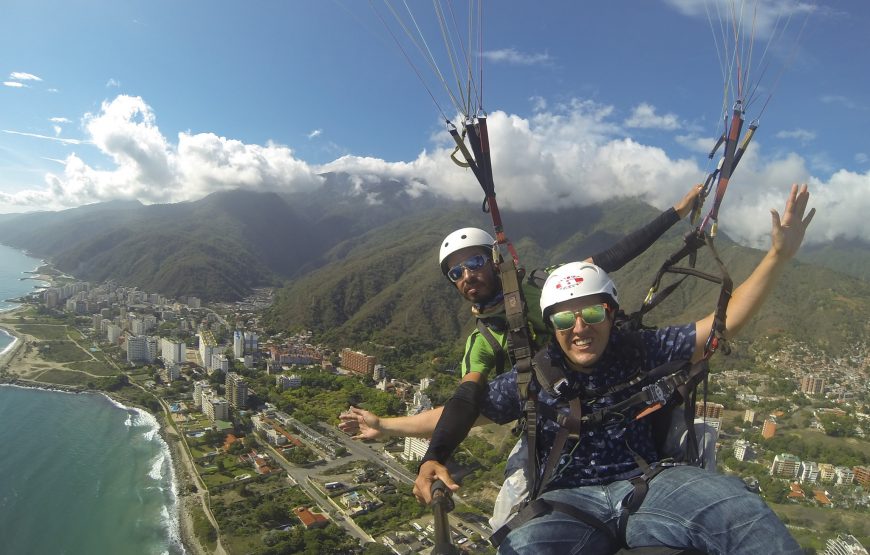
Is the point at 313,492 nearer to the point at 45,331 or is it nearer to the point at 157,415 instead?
the point at 157,415

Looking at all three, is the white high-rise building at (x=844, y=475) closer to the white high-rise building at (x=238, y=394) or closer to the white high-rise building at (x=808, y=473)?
the white high-rise building at (x=808, y=473)

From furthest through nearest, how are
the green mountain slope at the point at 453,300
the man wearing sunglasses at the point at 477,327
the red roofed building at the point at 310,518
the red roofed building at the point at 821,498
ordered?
the green mountain slope at the point at 453,300
the red roofed building at the point at 821,498
the red roofed building at the point at 310,518
the man wearing sunglasses at the point at 477,327

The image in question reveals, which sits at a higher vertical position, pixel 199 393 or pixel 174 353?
pixel 174 353

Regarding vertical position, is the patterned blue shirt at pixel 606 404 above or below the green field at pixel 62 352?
above

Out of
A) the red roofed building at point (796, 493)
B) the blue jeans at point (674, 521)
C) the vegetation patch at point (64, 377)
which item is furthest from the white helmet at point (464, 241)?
the vegetation patch at point (64, 377)

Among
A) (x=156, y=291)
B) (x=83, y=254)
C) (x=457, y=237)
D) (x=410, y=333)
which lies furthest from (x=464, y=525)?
(x=83, y=254)

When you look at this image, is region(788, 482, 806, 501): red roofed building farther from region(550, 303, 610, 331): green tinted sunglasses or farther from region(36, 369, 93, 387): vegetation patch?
region(36, 369, 93, 387): vegetation patch

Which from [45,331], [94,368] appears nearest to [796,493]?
[94,368]
